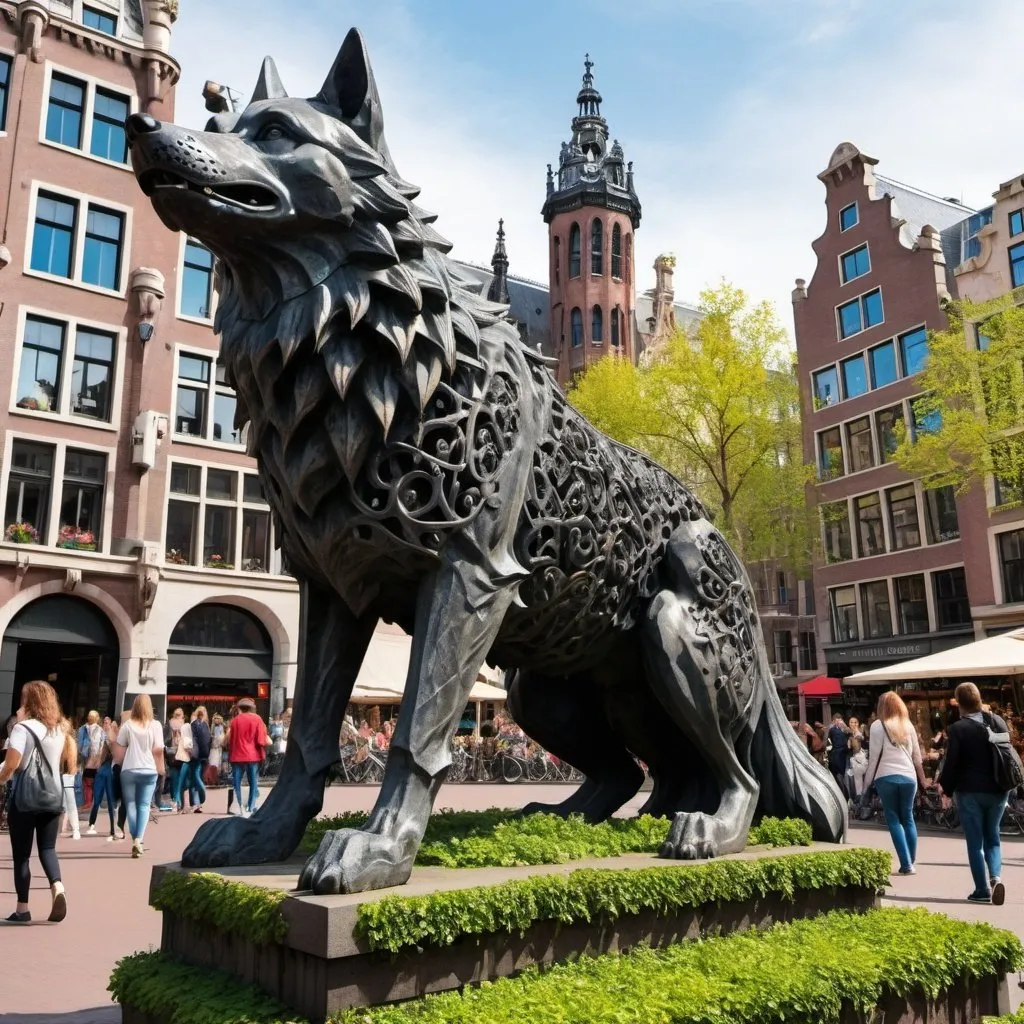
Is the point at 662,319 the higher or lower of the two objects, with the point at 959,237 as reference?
higher

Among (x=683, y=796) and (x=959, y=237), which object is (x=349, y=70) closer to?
(x=683, y=796)

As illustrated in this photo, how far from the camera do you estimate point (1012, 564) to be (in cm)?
2523

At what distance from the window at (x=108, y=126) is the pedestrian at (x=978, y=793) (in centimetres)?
2228

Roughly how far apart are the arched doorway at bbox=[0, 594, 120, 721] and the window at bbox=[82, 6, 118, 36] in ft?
45.1

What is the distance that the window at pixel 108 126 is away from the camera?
23.2 metres

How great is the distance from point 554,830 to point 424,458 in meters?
1.64

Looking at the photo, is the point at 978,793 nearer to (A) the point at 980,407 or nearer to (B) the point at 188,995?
(B) the point at 188,995

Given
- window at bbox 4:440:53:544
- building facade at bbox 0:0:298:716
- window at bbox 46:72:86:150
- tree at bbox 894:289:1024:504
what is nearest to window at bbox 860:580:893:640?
tree at bbox 894:289:1024:504

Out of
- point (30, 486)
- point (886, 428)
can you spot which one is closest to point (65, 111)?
point (30, 486)

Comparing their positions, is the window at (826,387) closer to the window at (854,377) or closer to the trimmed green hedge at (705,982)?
the window at (854,377)

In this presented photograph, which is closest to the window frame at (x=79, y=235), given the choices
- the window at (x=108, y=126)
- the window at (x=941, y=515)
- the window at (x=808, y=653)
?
the window at (x=108, y=126)

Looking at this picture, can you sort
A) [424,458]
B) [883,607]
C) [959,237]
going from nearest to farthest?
[424,458], [883,607], [959,237]

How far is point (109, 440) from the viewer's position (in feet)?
73.6

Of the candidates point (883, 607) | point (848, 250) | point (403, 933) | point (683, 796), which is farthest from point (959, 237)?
point (403, 933)
